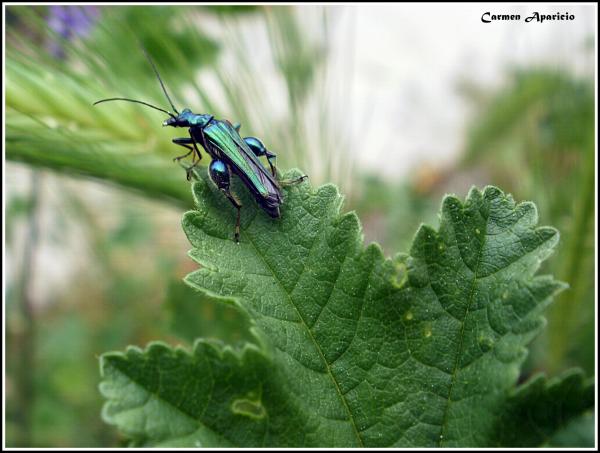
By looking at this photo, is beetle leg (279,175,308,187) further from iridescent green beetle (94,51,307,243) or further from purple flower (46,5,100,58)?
purple flower (46,5,100,58)

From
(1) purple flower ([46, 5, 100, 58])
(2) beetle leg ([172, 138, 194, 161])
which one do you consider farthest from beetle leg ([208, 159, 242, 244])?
(1) purple flower ([46, 5, 100, 58])

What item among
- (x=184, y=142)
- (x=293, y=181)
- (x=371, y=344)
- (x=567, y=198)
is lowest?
(x=371, y=344)

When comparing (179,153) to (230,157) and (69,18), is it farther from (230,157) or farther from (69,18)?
(69,18)

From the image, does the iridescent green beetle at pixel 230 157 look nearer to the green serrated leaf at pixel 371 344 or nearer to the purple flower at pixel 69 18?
the green serrated leaf at pixel 371 344

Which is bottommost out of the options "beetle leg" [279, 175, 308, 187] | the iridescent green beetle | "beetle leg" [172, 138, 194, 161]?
"beetle leg" [279, 175, 308, 187]

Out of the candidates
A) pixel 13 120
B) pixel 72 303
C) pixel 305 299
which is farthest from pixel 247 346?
pixel 72 303

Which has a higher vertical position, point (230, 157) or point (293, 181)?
point (230, 157)

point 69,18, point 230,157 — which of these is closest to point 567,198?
point 230,157
